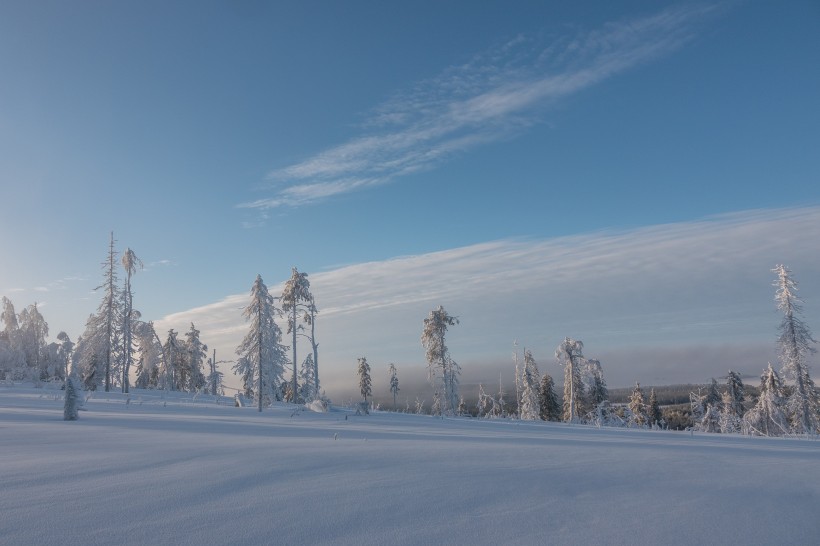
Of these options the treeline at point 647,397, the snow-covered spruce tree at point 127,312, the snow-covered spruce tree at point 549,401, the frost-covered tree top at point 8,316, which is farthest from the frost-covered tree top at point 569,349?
the frost-covered tree top at point 8,316

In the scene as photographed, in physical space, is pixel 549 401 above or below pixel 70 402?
below

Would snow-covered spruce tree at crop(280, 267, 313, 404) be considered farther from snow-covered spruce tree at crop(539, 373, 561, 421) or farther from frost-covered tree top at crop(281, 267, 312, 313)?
snow-covered spruce tree at crop(539, 373, 561, 421)

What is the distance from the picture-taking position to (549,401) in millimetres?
67812

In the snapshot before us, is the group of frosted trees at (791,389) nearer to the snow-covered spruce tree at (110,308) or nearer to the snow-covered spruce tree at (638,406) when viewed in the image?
the snow-covered spruce tree at (638,406)

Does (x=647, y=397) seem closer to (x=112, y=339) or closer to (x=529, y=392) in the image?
(x=529, y=392)

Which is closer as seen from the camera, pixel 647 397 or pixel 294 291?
pixel 294 291

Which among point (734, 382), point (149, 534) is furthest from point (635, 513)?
point (734, 382)

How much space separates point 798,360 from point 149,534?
45223 millimetres

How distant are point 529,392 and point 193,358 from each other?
4446 centimetres

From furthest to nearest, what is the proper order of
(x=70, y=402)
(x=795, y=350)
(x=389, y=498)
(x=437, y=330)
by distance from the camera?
1. (x=437, y=330)
2. (x=795, y=350)
3. (x=70, y=402)
4. (x=389, y=498)

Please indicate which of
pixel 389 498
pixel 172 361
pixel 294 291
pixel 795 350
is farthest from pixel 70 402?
pixel 172 361

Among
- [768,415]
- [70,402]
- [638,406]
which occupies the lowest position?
[638,406]

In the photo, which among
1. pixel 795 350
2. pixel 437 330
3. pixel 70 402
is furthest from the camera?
pixel 437 330

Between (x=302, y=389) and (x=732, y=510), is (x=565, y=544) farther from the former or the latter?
(x=302, y=389)
